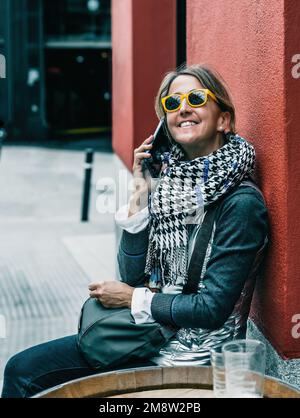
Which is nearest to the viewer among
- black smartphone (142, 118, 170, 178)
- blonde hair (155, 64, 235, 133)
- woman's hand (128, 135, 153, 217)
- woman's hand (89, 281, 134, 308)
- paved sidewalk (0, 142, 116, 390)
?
woman's hand (89, 281, 134, 308)

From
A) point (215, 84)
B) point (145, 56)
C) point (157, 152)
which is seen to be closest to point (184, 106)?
point (215, 84)

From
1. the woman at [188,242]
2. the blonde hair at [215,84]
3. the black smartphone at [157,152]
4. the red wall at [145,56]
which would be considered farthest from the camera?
the red wall at [145,56]

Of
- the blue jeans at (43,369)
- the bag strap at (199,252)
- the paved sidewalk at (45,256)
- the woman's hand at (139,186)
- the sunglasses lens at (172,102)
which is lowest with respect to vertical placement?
the paved sidewalk at (45,256)

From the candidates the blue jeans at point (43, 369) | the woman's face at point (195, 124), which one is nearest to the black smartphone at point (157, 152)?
the woman's face at point (195, 124)

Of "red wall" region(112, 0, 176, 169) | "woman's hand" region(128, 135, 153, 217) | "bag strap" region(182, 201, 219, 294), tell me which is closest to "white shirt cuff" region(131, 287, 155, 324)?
"bag strap" region(182, 201, 219, 294)

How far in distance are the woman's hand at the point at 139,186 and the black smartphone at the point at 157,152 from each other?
2 cm

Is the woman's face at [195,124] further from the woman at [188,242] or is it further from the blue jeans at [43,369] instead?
the blue jeans at [43,369]

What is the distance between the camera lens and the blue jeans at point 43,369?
2484mm

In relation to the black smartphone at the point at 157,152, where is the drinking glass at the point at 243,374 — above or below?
below

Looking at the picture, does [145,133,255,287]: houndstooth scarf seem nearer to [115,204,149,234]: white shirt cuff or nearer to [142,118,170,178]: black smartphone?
[115,204,149,234]: white shirt cuff

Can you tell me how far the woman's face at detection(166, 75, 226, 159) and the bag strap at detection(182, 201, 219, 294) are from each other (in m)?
0.29

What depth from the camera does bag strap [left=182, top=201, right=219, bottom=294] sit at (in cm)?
236

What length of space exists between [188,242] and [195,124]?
0.44 metres

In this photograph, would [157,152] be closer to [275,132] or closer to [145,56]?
[275,132]
